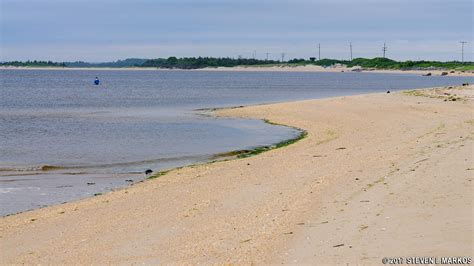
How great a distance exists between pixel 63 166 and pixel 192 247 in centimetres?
1207

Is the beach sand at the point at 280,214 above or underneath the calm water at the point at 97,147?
above

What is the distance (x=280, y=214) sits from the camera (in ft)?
35.3

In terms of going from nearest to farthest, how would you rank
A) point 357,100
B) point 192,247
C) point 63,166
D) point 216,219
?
point 192,247 < point 216,219 < point 63,166 < point 357,100

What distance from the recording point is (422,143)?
61.2 ft

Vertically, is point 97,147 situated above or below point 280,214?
below

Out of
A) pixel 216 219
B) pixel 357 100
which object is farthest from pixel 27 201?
pixel 357 100

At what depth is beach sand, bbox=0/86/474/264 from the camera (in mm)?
8453

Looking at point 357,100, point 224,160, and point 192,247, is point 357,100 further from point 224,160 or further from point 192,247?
point 192,247

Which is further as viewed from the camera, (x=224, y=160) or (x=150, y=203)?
(x=224, y=160)

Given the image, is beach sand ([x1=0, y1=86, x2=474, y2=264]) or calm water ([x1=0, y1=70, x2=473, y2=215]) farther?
calm water ([x1=0, y1=70, x2=473, y2=215])

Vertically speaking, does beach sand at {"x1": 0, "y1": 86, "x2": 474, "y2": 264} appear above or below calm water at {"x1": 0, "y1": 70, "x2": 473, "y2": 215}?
above

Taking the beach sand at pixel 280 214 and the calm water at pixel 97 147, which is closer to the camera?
the beach sand at pixel 280 214

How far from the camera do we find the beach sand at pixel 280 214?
8453 mm

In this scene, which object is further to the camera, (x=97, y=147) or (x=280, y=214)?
(x=97, y=147)
